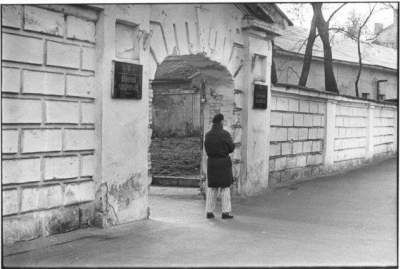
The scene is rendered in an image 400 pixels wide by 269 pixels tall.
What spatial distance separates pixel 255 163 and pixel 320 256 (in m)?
4.78

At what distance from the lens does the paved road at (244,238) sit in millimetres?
5881

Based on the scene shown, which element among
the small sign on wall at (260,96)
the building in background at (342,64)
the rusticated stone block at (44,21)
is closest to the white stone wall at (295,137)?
the small sign on wall at (260,96)

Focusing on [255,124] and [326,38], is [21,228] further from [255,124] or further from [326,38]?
[326,38]

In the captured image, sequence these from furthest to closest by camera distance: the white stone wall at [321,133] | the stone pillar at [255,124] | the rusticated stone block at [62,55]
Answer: the white stone wall at [321,133] → the stone pillar at [255,124] → the rusticated stone block at [62,55]

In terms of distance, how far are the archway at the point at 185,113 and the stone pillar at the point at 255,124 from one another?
0.39 metres

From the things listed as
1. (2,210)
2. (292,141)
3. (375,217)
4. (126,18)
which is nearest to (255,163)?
(292,141)

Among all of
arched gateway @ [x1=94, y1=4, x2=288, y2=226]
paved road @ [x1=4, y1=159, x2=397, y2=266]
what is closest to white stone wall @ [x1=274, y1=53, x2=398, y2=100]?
→ arched gateway @ [x1=94, y1=4, x2=288, y2=226]

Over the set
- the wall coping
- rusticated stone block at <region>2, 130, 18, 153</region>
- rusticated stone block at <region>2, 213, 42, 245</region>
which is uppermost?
the wall coping

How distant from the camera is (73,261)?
5688 mm

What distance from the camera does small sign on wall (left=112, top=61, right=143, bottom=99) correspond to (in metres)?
7.29

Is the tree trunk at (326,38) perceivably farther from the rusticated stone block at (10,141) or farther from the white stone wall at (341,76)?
the rusticated stone block at (10,141)

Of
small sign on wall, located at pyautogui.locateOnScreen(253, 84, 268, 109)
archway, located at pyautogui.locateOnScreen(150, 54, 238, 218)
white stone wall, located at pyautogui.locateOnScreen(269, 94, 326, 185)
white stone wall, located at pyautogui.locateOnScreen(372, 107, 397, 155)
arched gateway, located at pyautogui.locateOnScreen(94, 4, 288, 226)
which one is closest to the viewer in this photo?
arched gateway, located at pyautogui.locateOnScreen(94, 4, 288, 226)

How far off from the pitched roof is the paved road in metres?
12.5

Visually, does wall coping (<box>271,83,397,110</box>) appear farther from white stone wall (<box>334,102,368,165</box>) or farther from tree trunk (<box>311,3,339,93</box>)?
tree trunk (<box>311,3,339,93</box>)
